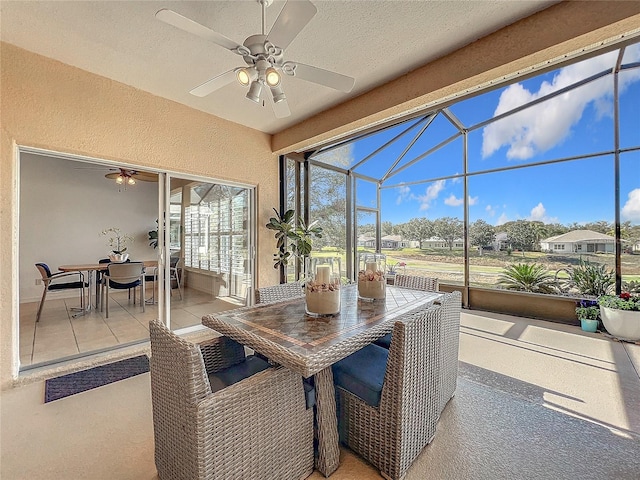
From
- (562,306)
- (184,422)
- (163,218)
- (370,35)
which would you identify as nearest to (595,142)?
(562,306)

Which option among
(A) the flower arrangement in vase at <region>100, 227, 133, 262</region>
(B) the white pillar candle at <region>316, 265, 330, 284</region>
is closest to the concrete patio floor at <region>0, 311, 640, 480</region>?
(B) the white pillar candle at <region>316, 265, 330, 284</region>

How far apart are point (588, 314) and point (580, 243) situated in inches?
43.6

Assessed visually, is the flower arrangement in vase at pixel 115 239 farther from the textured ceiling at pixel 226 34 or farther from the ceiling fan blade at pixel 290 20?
the ceiling fan blade at pixel 290 20

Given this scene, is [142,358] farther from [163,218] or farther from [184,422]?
[184,422]

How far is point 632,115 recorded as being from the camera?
12.2ft

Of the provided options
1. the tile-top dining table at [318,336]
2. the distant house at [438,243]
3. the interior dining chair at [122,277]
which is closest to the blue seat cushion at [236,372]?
the tile-top dining table at [318,336]

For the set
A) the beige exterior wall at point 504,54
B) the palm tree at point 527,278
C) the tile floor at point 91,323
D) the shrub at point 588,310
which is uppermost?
the beige exterior wall at point 504,54

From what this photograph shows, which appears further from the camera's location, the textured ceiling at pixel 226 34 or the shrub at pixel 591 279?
the shrub at pixel 591 279

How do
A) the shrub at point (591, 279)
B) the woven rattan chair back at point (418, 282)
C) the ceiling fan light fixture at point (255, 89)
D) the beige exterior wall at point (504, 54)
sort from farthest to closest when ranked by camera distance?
the shrub at point (591, 279), the woven rattan chair back at point (418, 282), the ceiling fan light fixture at point (255, 89), the beige exterior wall at point (504, 54)

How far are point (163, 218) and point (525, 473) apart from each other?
389 cm

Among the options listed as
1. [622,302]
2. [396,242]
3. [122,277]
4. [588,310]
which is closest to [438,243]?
[396,242]

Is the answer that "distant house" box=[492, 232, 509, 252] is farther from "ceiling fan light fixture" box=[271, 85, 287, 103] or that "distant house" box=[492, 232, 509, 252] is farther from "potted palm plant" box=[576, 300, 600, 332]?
"ceiling fan light fixture" box=[271, 85, 287, 103]

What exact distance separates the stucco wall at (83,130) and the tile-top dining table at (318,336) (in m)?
2.14

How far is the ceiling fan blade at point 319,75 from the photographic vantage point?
1882mm
